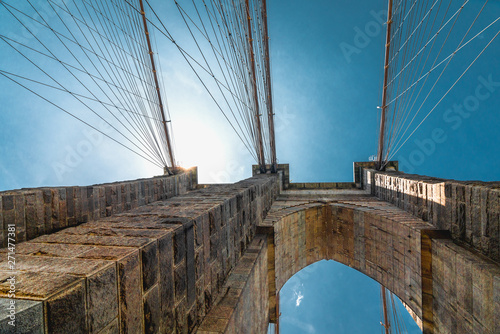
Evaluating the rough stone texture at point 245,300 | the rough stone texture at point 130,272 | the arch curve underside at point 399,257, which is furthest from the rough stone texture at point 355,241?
the rough stone texture at point 130,272

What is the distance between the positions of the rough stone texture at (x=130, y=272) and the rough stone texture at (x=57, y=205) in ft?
8.73

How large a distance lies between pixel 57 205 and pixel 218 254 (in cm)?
372

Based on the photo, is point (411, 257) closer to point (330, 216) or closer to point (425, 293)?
point (425, 293)

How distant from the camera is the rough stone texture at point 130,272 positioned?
47.4 inches

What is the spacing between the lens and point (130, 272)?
1.56 m

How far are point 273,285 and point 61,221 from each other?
4.60 metres

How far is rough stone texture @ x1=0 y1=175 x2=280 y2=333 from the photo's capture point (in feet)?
3.95

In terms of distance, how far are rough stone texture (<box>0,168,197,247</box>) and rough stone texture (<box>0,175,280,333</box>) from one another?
2661 millimetres

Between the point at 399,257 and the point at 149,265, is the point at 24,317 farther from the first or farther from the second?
the point at 399,257

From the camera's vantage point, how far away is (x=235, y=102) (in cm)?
661

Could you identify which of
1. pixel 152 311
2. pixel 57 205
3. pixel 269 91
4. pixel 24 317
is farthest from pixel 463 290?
pixel 269 91

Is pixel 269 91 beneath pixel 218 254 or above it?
above

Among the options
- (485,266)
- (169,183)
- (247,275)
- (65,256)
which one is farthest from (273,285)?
(169,183)

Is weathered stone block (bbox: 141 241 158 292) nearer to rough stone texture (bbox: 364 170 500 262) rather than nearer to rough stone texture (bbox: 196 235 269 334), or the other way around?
rough stone texture (bbox: 196 235 269 334)
